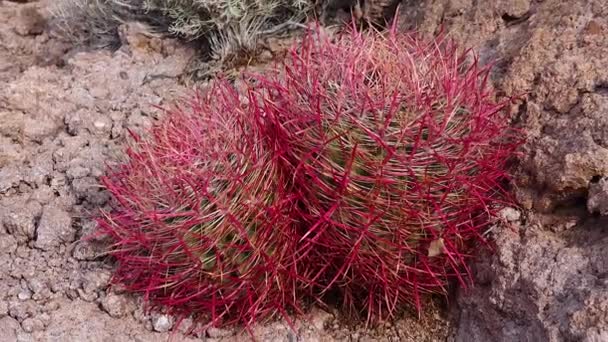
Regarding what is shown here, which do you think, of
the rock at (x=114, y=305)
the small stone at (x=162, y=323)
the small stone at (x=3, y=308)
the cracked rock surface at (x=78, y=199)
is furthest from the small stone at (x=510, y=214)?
the small stone at (x=3, y=308)

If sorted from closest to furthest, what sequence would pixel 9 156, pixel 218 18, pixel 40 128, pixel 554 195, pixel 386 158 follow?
pixel 386 158, pixel 554 195, pixel 9 156, pixel 40 128, pixel 218 18

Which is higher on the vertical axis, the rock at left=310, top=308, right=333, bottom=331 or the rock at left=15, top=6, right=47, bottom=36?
the rock at left=310, top=308, right=333, bottom=331

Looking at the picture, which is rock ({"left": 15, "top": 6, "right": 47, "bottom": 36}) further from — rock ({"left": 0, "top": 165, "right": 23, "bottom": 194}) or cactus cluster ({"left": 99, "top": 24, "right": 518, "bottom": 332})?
cactus cluster ({"left": 99, "top": 24, "right": 518, "bottom": 332})

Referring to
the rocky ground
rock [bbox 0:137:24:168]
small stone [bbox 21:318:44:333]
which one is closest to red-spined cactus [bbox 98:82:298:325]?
the rocky ground

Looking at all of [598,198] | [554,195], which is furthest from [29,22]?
[598,198]

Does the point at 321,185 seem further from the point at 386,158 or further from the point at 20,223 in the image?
the point at 20,223
